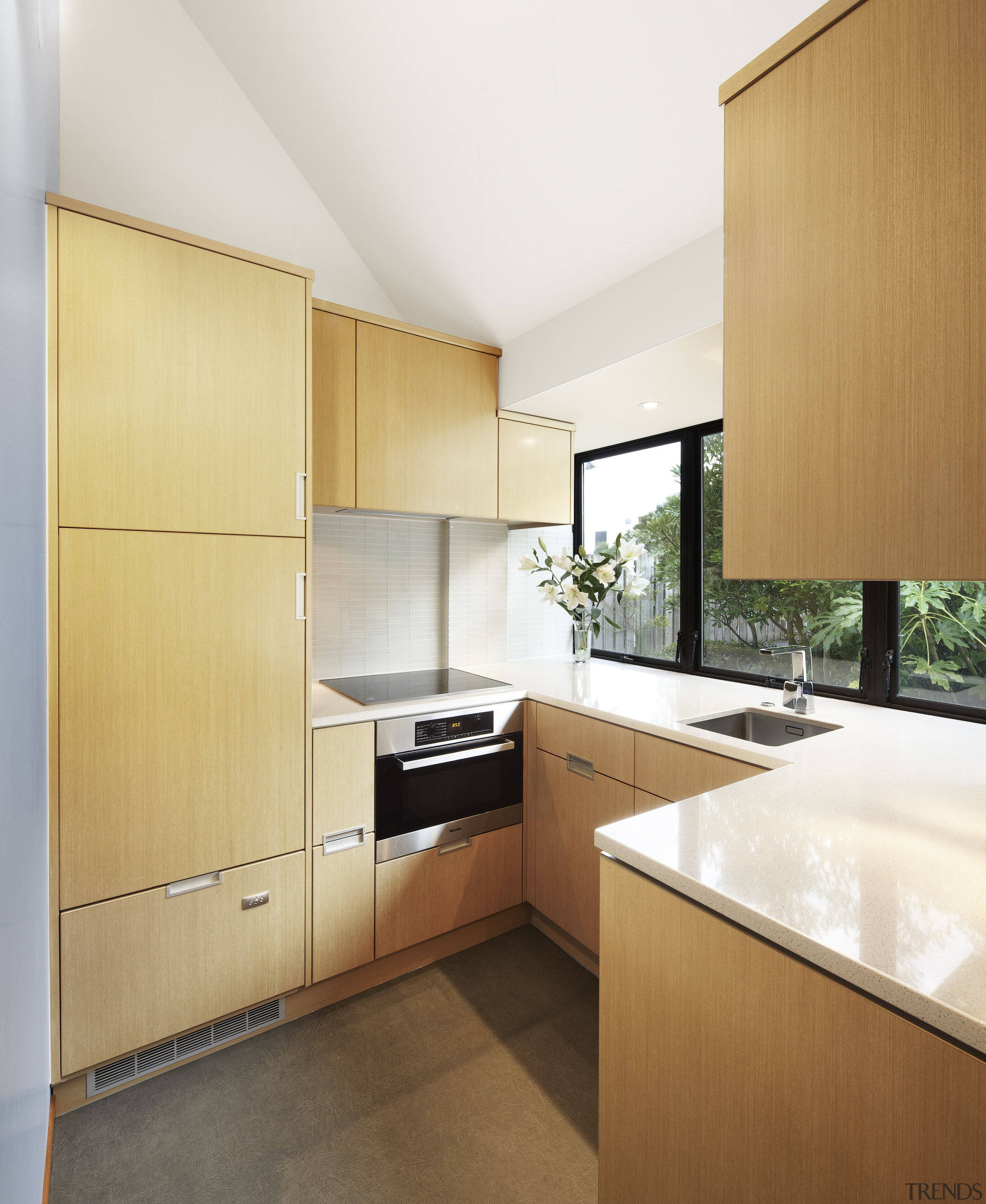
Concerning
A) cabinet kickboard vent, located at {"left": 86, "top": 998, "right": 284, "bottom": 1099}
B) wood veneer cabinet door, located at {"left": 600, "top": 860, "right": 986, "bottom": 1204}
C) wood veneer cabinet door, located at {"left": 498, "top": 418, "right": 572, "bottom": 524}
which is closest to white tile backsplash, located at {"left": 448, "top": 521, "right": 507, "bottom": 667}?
wood veneer cabinet door, located at {"left": 498, "top": 418, "right": 572, "bottom": 524}

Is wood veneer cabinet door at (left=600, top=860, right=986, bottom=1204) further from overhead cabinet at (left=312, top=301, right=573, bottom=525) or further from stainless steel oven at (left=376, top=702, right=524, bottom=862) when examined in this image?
overhead cabinet at (left=312, top=301, right=573, bottom=525)

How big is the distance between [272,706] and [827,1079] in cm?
153

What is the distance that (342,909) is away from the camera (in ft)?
6.36

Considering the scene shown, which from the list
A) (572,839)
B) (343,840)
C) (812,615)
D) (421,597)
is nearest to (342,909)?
(343,840)

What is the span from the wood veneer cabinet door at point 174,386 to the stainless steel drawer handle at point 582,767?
3.88ft

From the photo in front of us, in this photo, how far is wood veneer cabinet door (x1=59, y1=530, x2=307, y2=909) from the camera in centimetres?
152

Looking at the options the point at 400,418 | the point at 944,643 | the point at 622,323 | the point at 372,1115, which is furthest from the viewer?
the point at 400,418

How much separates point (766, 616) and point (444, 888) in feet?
5.37

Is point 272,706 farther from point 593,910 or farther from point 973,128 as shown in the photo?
point 973,128

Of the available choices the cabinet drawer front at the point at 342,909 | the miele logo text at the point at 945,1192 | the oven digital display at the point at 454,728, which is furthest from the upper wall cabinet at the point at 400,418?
the miele logo text at the point at 945,1192

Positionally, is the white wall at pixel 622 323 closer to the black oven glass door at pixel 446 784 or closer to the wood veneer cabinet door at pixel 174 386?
the wood veneer cabinet door at pixel 174 386

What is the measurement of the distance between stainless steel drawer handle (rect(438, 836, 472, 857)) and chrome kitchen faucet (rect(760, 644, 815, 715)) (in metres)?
1.19

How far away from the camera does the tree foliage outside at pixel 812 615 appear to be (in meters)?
1.86

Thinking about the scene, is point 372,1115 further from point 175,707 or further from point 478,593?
point 478,593
